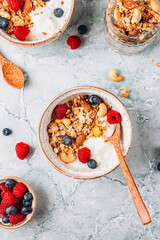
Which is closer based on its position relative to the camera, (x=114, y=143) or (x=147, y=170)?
(x=114, y=143)

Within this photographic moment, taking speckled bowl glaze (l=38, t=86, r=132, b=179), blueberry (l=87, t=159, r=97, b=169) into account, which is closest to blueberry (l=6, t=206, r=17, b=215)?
speckled bowl glaze (l=38, t=86, r=132, b=179)

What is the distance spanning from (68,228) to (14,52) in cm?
85

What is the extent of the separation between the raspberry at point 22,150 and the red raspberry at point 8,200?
0.17 metres

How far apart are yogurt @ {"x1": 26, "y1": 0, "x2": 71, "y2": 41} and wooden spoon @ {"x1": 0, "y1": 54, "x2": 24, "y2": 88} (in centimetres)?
15

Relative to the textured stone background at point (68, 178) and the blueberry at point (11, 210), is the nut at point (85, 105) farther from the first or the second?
the blueberry at point (11, 210)

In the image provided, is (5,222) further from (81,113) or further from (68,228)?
(81,113)

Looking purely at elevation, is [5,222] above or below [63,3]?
below

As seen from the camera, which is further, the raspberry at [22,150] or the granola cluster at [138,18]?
the raspberry at [22,150]

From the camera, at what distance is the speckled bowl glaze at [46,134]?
1171 millimetres

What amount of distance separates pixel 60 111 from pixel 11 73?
0.30 meters

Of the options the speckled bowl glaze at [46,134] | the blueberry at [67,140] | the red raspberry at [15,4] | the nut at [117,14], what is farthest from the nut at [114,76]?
the red raspberry at [15,4]

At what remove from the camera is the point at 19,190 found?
1.27m

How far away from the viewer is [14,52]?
1332 millimetres

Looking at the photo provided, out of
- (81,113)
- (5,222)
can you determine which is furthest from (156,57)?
(5,222)
